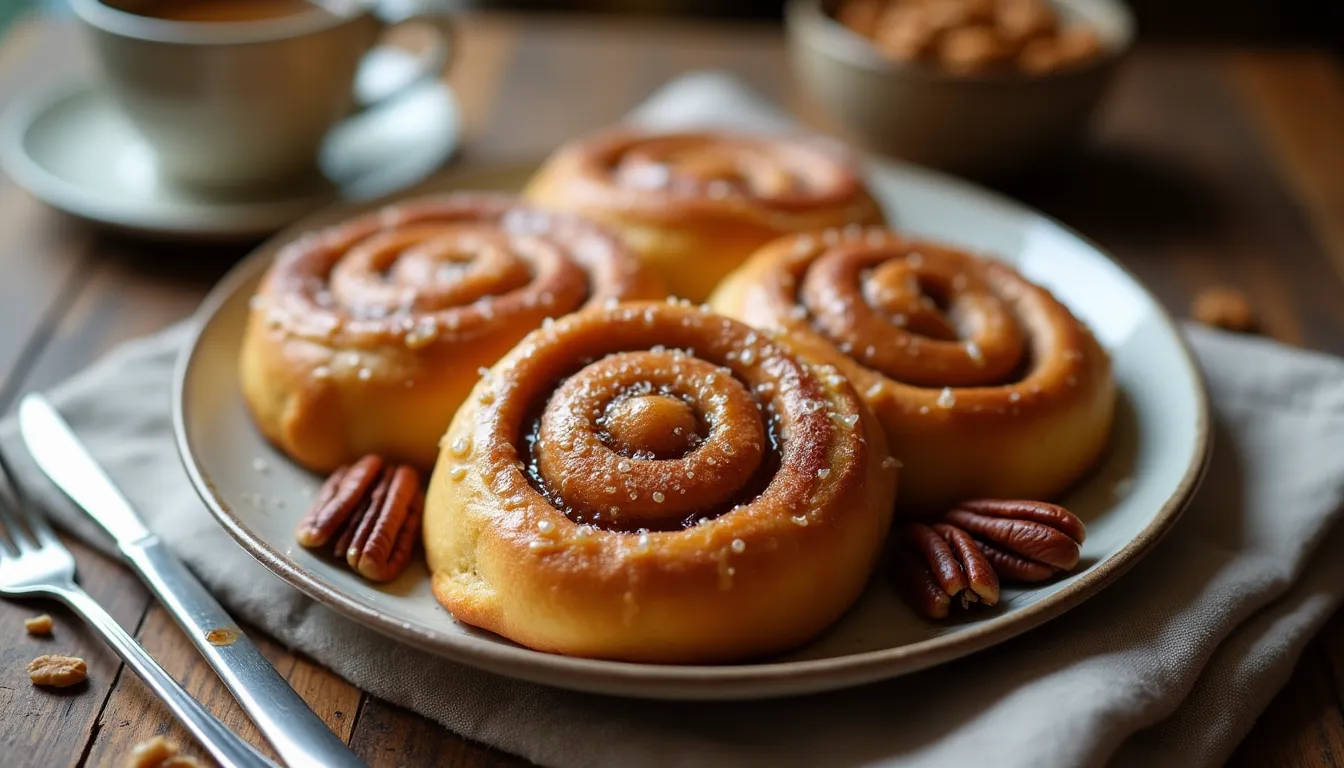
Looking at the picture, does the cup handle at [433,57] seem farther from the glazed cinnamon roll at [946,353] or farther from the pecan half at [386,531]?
the pecan half at [386,531]

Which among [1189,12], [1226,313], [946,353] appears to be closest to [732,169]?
[946,353]

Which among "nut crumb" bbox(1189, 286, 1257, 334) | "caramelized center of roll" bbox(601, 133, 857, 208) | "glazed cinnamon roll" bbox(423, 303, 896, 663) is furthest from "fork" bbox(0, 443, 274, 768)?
"nut crumb" bbox(1189, 286, 1257, 334)

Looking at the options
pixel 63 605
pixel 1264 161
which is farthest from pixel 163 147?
pixel 1264 161

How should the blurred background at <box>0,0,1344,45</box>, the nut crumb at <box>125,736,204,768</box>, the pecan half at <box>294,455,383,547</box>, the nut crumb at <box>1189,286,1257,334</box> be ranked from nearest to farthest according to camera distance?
1. the nut crumb at <box>125,736,204,768</box>
2. the pecan half at <box>294,455,383,547</box>
3. the nut crumb at <box>1189,286,1257,334</box>
4. the blurred background at <box>0,0,1344,45</box>

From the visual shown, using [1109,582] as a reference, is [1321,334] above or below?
below

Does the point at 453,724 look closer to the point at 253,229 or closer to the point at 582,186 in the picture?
the point at 582,186

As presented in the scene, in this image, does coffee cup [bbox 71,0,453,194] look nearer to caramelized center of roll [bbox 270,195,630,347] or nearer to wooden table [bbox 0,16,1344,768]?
wooden table [bbox 0,16,1344,768]
